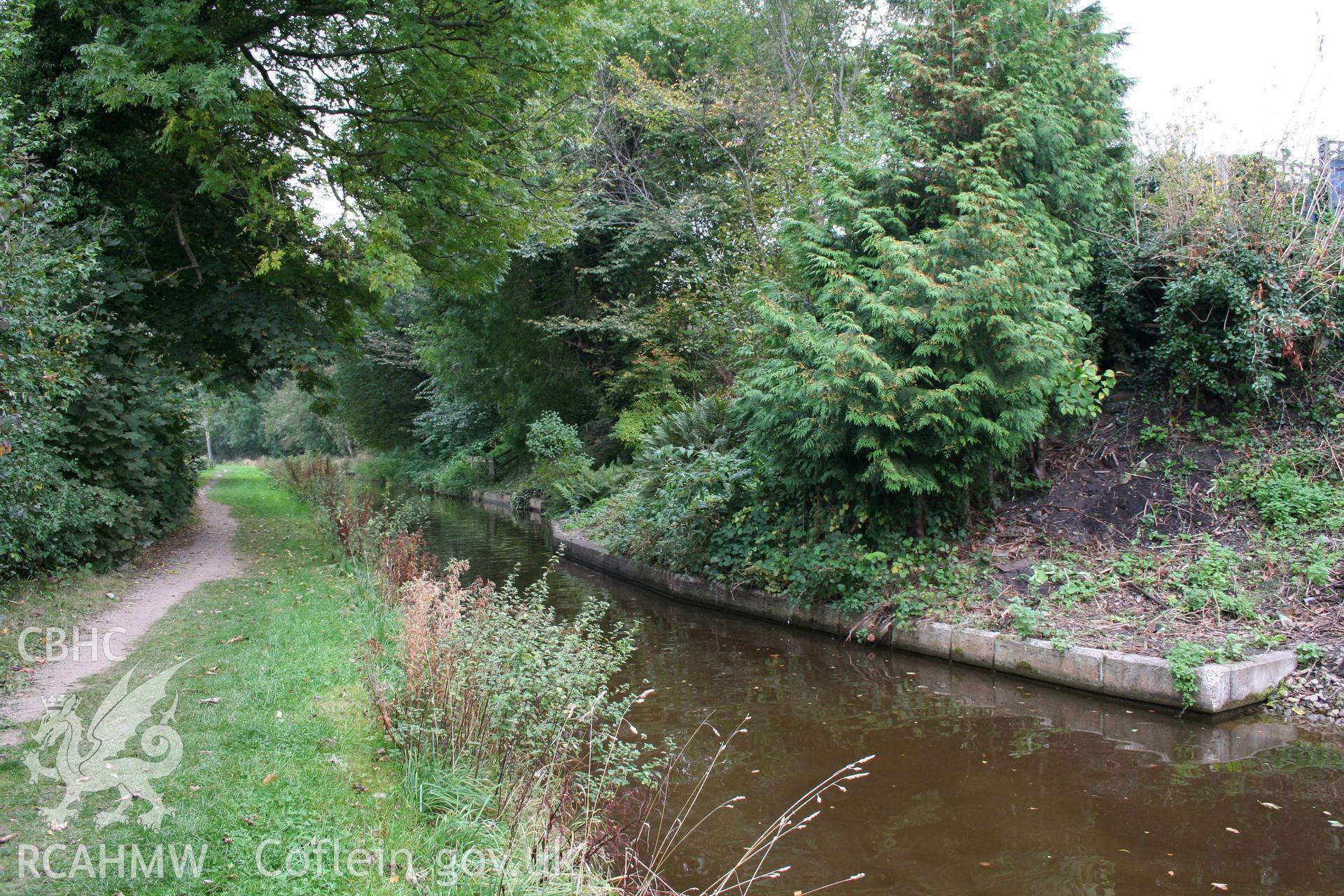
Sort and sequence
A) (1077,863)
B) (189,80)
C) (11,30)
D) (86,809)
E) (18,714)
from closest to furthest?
(86,809)
(1077,863)
(18,714)
(11,30)
(189,80)

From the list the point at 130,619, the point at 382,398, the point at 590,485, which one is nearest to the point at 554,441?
the point at 590,485

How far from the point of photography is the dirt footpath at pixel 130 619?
17.3ft

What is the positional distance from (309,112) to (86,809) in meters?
9.81

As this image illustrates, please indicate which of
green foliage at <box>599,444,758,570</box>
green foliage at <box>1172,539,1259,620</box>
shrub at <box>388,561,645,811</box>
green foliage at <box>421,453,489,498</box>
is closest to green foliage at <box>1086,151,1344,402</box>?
green foliage at <box>1172,539,1259,620</box>

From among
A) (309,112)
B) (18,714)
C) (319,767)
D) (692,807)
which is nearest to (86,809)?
(319,767)

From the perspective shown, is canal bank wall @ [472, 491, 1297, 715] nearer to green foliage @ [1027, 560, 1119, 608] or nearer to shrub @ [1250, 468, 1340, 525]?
green foliage @ [1027, 560, 1119, 608]

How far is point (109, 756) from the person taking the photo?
4.48 metres

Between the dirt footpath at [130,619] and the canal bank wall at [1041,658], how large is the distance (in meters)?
6.31

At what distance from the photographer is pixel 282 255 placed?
31.9 feet

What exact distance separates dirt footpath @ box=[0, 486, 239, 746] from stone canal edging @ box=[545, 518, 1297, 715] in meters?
6.40

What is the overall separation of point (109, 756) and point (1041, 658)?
22.7 feet

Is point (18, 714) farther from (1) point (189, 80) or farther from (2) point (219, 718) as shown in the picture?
(1) point (189, 80)
